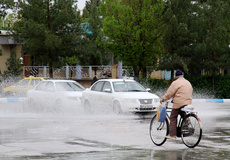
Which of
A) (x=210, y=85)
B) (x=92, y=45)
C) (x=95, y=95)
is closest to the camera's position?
(x=95, y=95)

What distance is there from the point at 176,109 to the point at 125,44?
21234 mm

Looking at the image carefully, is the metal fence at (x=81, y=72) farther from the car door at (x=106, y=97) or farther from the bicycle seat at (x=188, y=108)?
the bicycle seat at (x=188, y=108)

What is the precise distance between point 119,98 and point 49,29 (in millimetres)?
20420

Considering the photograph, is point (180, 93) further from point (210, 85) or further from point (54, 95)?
point (210, 85)

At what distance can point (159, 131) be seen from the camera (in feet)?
36.4

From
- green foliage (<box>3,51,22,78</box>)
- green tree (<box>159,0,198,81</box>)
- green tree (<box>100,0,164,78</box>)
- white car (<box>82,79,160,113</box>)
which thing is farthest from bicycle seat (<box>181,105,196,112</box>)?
green foliage (<box>3,51,22,78</box>)

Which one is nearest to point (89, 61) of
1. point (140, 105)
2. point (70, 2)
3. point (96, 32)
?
point (96, 32)

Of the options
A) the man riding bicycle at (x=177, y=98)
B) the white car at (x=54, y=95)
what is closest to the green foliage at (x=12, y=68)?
the white car at (x=54, y=95)

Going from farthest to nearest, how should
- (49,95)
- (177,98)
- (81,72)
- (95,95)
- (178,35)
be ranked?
(81,72) < (178,35) < (49,95) < (95,95) < (177,98)

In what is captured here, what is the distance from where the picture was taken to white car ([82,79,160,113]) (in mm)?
18641

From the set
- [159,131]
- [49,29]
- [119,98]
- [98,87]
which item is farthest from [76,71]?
[159,131]

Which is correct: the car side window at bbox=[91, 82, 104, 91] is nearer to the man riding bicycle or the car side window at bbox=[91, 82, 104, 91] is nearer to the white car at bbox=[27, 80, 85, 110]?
the white car at bbox=[27, 80, 85, 110]

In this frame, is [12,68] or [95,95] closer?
[95,95]

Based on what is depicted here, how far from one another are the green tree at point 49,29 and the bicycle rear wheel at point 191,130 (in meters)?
26.6
